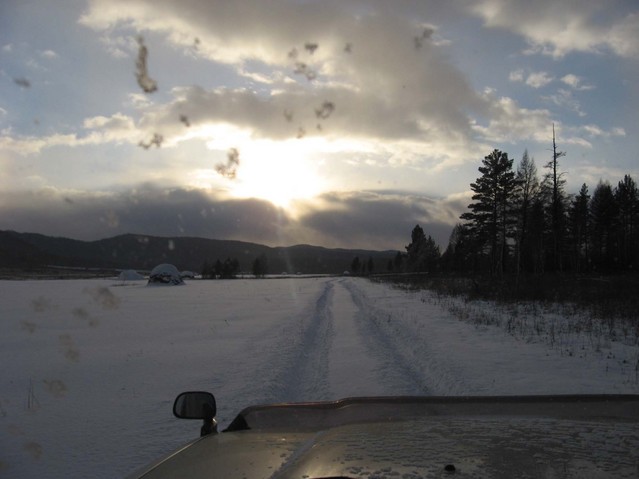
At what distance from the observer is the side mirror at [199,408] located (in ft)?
9.72

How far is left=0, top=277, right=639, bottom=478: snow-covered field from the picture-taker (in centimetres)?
510

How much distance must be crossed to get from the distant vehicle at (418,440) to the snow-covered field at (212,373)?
2207 millimetres

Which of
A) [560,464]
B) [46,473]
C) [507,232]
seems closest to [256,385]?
[46,473]

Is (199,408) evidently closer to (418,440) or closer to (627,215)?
(418,440)

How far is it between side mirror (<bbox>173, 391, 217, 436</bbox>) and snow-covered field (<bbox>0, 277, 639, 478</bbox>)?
70.0 inches

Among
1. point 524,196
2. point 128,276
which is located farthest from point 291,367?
point 128,276

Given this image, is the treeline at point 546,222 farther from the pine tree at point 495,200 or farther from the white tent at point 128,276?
the white tent at point 128,276

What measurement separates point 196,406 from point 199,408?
0.03m

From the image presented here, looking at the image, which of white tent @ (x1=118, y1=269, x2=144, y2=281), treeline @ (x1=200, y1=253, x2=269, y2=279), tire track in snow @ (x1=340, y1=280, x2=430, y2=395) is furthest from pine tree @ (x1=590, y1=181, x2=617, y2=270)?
treeline @ (x1=200, y1=253, x2=269, y2=279)

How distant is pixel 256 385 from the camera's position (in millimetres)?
7297

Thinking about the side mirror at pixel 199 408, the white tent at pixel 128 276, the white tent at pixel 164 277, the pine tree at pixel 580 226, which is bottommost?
the white tent at pixel 128 276

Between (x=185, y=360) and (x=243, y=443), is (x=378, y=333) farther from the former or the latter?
(x=243, y=443)

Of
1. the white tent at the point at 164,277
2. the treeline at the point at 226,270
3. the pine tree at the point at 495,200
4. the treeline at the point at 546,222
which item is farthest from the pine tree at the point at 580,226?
the treeline at the point at 226,270

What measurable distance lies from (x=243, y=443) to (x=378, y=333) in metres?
10.9
